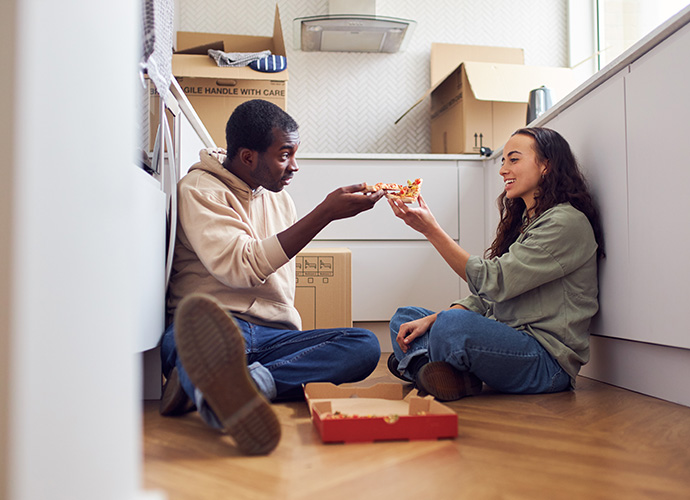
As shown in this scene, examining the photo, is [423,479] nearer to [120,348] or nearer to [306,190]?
[120,348]

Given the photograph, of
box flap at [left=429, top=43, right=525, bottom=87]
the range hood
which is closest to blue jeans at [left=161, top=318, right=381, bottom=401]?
the range hood

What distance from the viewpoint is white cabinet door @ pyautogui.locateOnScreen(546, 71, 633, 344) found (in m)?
1.54

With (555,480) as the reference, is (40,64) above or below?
above

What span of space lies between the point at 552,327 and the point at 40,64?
1.34m

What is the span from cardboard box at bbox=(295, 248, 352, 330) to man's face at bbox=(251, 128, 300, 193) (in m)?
0.79

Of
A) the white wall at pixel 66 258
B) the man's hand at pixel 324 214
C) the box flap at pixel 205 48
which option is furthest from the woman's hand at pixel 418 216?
the box flap at pixel 205 48

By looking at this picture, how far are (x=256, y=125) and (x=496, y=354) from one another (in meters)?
0.84

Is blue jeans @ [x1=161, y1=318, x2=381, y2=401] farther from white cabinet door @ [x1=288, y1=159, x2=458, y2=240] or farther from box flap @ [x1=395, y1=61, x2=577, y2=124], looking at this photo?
box flap @ [x1=395, y1=61, x2=577, y2=124]

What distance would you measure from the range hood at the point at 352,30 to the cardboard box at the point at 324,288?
1.27 m

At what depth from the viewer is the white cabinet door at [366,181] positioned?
2.66 metres

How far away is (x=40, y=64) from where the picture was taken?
491mm

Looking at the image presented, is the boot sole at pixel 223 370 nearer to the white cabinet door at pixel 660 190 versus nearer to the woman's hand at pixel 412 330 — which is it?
the woman's hand at pixel 412 330

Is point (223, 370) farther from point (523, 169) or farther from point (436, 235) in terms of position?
point (523, 169)

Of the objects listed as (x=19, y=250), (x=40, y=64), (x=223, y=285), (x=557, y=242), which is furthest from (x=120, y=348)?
(x=557, y=242)
